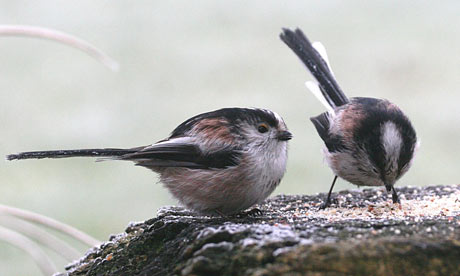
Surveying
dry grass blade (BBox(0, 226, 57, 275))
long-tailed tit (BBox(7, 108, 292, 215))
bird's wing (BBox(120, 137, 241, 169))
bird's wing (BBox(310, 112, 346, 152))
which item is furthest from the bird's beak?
dry grass blade (BBox(0, 226, 57, 275))

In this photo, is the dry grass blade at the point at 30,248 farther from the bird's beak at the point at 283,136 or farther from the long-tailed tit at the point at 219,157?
the bird's beak at the point at 283,136

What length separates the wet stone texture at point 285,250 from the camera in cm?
181

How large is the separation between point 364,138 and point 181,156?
123 centimetres

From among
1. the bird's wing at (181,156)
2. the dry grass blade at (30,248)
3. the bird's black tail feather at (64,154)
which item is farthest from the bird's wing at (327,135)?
the dry grass blade at (30,248)

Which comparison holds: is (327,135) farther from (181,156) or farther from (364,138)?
(181,156)

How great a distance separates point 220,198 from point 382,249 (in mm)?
1361

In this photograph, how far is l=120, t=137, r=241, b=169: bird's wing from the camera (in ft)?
10.4

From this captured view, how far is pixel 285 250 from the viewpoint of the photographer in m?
1.87

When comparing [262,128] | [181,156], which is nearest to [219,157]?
[181,156]

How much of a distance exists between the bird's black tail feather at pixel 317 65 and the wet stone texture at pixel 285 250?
1809 mm

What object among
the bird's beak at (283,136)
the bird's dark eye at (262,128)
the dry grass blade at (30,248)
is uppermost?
the bird's dark eye at (262,128)

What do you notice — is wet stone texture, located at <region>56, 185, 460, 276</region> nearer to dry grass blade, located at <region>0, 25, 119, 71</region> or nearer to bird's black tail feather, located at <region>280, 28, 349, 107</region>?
dry grass blade, located at <region>0, 25, 119, 71</region>

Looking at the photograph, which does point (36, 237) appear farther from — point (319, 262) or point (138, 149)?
point (319, 262)

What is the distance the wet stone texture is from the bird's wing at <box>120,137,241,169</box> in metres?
0.41
